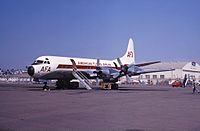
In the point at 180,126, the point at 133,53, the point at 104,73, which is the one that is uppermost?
the point at 133,53

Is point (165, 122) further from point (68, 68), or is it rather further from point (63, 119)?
point (68, 68)

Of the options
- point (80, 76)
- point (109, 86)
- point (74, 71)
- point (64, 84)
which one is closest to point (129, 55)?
point (109, 86)

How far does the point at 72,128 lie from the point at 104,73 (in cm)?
2628

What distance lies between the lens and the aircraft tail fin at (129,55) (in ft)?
146

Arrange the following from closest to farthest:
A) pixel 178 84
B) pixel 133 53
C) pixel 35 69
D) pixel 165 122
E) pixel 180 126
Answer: pixel 180 126 < pixel 165 122 < pixel 35 69 < pixel 133 53 < pixel 178 84

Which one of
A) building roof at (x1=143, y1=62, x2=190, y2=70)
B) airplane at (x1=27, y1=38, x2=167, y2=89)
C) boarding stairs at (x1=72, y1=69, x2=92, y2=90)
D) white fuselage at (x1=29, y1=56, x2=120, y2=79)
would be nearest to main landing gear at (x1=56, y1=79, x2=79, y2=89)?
airplane at (x1=27, y1=38, x2=167, y2=89)

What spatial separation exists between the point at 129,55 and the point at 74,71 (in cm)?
1277

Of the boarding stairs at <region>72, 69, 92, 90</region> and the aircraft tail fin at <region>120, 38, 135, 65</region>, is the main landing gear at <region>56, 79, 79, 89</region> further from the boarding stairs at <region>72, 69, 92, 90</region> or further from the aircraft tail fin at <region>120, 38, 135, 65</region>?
the aircraft tail fin at <region>120, 38, 135, 65</region>

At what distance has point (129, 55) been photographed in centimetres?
4494

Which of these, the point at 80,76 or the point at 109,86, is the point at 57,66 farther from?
the point at 109,86

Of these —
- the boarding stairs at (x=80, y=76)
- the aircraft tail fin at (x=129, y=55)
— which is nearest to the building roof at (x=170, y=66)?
the aircraft tail fin at (x=129, y=55)

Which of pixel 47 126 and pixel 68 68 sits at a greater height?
pixel 68 68

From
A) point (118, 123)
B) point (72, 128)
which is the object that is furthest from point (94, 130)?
point (118, 123)

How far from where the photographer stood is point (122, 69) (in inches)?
1406
